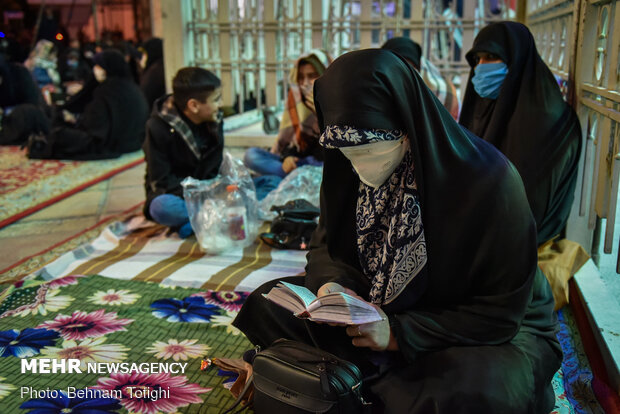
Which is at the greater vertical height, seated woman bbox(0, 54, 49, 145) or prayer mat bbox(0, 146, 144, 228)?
seated woman bbox(0, 54, 49, 145)

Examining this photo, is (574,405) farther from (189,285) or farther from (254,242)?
(254,242)

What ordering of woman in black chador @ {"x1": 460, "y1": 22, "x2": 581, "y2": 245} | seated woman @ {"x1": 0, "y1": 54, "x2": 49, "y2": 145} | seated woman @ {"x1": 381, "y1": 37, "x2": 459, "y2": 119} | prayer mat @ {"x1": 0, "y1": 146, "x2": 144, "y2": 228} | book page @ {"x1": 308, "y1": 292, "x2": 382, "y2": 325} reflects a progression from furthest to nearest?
seated woman @ {"x1": 0, "y1": 54, "x2": 49, "y2": 145} < prayer mat @ {"x1": 0, "y1": 146, "x2": 144, "y2": 228} < seated woman @ {"x1": 381, "y1": 37, "x2": 459, "y2": 119} < woman in black chador @ {"x1": 460, "y1": 22, "x2": 581, "y2": 245} < book page @ {"x1": 308, "y1": 292, "x2": 382, "y2": 325}

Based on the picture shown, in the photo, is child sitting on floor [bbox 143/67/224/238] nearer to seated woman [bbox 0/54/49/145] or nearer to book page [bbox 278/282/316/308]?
book page [bbox 278/282/316/308]

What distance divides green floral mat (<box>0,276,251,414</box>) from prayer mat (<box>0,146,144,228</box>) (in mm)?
1352

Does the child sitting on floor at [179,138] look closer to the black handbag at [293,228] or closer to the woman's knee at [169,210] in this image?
the woman's knee at [169,210]

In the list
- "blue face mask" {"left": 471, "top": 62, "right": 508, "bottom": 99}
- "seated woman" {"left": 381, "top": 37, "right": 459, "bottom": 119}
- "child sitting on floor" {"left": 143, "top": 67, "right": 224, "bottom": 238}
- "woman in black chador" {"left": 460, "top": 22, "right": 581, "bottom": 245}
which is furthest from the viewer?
"seated woman" {"left": 381, "top": 37, "right": 459, "bottom": 119}

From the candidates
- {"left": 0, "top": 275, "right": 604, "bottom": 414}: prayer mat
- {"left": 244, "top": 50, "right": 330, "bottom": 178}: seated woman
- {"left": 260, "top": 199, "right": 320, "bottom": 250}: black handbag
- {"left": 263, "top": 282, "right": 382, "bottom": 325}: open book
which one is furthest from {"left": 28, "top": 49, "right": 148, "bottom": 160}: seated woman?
{"left": 263, "top": 282, "right": 382, "bottom": 325}: open book

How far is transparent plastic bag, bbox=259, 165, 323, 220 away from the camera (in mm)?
3170

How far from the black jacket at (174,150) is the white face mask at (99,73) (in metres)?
2.48

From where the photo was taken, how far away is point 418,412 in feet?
3.92

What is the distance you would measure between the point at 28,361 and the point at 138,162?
3534 millimetres

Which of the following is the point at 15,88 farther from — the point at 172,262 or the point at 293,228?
the point at 293,228

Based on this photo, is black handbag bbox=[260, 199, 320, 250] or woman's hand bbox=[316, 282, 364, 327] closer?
woman's hand bbox=[316, 282, 364, 327]

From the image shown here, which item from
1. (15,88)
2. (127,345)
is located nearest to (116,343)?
(127,345)
